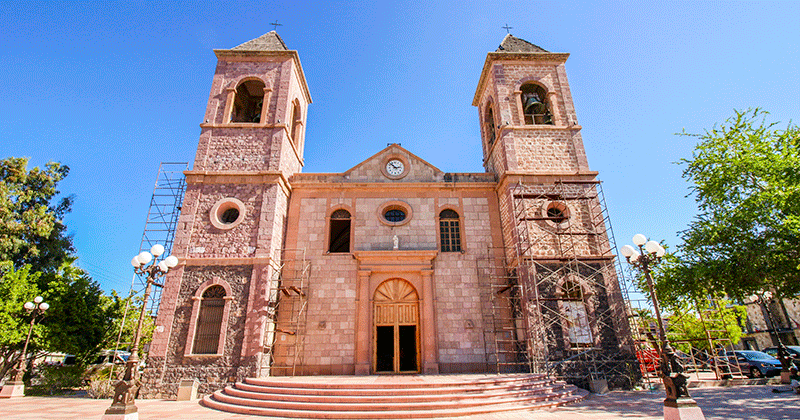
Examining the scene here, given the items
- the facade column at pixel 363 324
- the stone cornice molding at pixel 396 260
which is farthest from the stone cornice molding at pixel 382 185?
the facade column at pixel 363 324

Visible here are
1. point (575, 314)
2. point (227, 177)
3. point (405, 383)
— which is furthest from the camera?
point (227, 177)

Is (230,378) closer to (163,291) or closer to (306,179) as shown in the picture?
(163,291)

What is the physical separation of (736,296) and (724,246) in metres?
1.85

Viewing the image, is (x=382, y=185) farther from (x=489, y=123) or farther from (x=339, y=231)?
(x=489, y=123)

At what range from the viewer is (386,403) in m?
9.98

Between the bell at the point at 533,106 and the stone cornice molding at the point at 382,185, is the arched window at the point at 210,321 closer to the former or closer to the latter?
the stone cornice molding at the point at 382,185

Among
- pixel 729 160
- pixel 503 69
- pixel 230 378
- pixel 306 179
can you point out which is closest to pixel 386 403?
pixel 230 378

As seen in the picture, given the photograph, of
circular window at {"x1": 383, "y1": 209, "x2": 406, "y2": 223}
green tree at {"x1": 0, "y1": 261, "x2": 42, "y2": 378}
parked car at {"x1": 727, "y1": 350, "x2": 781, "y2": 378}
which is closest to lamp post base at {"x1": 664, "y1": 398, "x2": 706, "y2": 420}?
circular window at {"x1": 383, "y1": 209, "x2": 406, "y2": 223}

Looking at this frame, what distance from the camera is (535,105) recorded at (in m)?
18.8

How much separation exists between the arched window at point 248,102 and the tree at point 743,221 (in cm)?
1928

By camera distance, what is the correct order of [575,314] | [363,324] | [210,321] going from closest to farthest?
[210,321] < [575,314] < [363,324]

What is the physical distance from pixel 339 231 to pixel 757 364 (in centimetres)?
1939

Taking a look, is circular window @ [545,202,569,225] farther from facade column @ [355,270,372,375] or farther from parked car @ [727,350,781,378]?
parked car @ [727,350,781,378]

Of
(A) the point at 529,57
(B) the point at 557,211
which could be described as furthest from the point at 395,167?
(A) the point at 529,57
